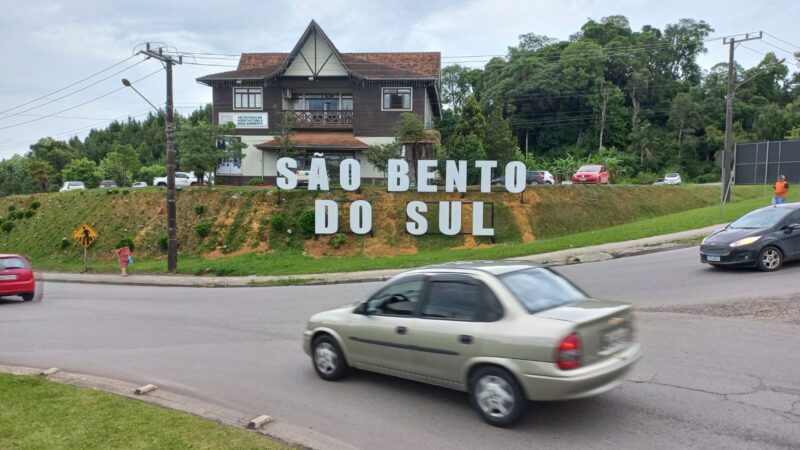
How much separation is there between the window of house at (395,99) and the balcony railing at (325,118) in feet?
8.91

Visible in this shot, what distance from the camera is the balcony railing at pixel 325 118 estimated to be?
132 ft

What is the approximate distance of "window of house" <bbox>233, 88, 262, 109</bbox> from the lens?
133ft

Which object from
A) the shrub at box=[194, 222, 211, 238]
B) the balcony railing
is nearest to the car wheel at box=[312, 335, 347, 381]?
the shrub at box=[194, 222, 211, 238]

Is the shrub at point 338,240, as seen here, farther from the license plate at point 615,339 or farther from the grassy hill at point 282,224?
the license plate at point 615,339

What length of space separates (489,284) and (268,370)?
3.64 m

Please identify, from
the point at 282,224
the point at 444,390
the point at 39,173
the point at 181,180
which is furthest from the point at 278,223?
the point at 39,173

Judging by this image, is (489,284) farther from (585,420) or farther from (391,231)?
(391,231)

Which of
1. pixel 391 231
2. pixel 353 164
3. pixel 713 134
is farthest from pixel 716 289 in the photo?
pixel 713 134

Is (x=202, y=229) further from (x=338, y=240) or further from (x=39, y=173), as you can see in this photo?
(x=39, y=173)

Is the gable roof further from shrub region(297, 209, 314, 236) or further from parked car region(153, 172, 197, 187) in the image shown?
shrub region(297, 209, 314, 236)

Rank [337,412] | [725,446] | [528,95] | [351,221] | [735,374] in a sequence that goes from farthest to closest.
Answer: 1. [528,95]
2. [351,221]
3. [735,374]
4. [337,412]
5. [725,446]

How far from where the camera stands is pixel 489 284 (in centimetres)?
568

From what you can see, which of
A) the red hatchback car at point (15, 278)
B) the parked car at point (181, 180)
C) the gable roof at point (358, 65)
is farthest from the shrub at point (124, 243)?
the gable roof at point (358, 65)

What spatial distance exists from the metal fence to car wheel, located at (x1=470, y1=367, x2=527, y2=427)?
2618 centimetres
